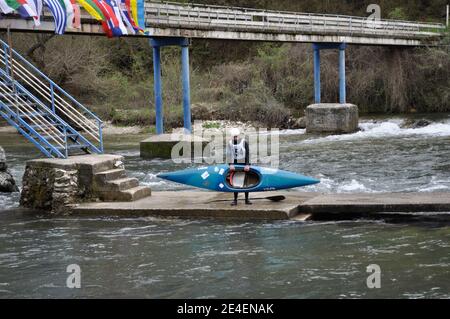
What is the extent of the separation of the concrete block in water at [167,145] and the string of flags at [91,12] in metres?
4.15

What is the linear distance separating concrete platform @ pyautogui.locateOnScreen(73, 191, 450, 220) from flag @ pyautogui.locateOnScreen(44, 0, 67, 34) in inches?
324

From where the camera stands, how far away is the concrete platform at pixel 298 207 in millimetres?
14414

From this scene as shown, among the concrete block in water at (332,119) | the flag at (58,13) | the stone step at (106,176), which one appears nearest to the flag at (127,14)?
the flag at (58,13)

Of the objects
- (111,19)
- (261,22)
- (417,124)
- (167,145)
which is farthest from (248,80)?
(111,19)

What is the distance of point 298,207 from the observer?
14.8m

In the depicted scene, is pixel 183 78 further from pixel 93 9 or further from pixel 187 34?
pixel 93 9

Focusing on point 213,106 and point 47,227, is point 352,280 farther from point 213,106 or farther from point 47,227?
point 213,106

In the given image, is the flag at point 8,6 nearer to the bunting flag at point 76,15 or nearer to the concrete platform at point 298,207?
the bunting flag at point 76,15

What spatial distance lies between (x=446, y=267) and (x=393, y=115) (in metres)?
39.5

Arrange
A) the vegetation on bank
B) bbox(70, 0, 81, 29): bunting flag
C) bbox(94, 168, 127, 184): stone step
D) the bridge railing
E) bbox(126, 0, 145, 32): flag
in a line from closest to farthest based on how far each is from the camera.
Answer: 1. bbox(94, 168, 127, 184): stone step
2. bbox(70, 0, 81, 29): bunting flag
3. bbox(126, 0, 145, 32): flag
4. the bridge railing
5. the vegetation on bank

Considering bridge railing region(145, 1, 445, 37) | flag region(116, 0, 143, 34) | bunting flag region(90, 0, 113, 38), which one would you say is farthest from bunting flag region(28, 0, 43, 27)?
bridge railing region(145, 1, 445, 37)

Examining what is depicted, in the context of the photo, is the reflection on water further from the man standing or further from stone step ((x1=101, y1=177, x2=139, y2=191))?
the man standing

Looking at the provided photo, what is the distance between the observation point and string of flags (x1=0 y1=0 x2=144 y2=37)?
20719mm
